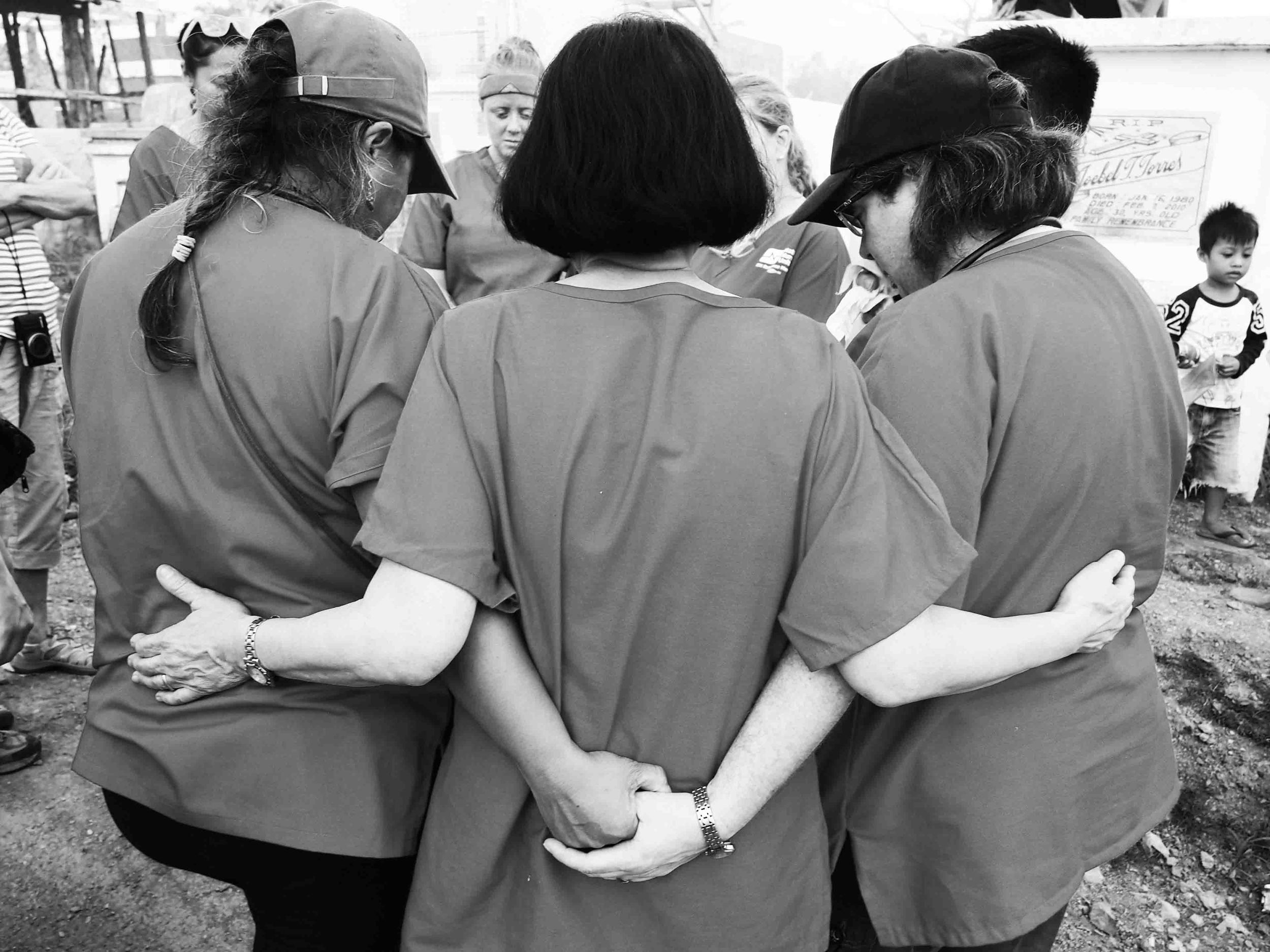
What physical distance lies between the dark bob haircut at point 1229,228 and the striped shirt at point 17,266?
5942 millimetres

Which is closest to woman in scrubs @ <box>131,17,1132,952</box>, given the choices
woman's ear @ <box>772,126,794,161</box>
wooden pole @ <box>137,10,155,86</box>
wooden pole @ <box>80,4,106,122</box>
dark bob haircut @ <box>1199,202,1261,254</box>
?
woman's ear @ <box>772,126,794,161</box>

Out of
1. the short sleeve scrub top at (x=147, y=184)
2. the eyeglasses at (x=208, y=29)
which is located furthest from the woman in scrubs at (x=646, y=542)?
the eyeglasses at (x=208, y=29)

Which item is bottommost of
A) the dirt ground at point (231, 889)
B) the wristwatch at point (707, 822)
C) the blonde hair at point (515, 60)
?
the dirt ground at point (231, 889)

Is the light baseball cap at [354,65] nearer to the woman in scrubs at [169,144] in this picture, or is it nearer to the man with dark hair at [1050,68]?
the man with dark hair at [1050,68]

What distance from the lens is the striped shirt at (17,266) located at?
11.3ft

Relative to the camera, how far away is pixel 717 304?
47.4 inches

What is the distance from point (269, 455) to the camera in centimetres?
137

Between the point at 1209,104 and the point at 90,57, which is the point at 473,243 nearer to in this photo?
the point at 1209,104

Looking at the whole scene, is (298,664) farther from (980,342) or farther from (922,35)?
(922,35)

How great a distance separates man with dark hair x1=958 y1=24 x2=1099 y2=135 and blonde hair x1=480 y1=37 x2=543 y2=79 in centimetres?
230

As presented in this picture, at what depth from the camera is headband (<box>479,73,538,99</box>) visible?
12.3 ft

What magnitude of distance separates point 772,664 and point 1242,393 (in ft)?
20.2

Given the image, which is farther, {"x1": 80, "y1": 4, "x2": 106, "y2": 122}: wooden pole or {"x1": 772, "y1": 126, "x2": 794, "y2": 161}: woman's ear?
{"x1": 80, "y1": 4, "x2": 106, "y2": 122}: wooden pole

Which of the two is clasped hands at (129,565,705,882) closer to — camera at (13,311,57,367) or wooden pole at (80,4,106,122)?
camera at (13,311,57,367)
